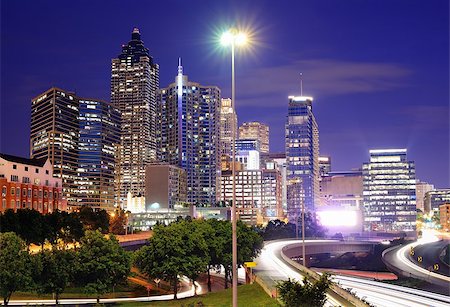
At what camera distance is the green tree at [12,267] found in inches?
2162

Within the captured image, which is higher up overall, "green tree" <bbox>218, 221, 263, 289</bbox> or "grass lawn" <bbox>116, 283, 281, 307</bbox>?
"green tree" <bbox>218, 221, 263, 289</bbox>

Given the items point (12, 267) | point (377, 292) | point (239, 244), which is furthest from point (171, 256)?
point (377, 292)

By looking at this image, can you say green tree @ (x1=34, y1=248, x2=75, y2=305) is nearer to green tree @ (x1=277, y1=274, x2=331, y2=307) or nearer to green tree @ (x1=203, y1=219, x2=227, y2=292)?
green tree @ (x1=203, y1=219, x2=227, y2=292)

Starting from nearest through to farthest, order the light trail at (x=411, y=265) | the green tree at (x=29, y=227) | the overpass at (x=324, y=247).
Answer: the green tree at (x=29, y=227)
the light trail at (x=411, y=265)
the overpass at (x=324, y=247)

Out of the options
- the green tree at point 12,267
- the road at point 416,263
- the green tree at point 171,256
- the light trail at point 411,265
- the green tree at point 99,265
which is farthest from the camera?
the road at point 416,263

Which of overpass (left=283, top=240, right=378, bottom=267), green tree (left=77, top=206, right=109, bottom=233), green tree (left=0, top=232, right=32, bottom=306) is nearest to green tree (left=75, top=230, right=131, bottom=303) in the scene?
green tree (left=0, top=232, right=32, bottom=306)

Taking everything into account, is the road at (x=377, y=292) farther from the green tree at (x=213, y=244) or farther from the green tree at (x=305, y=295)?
the green tree at (x=305, y=295)

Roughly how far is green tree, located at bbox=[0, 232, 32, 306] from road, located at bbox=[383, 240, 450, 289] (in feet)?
226

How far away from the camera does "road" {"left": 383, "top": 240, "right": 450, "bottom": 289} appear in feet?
330

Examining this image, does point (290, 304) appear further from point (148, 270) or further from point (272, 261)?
point (272, 261)

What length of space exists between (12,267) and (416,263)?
364 feet

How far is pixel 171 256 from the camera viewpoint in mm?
71375

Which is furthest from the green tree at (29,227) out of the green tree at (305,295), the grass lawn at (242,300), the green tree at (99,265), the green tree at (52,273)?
the green tree at (305,295)

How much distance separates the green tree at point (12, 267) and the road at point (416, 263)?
226 feet
